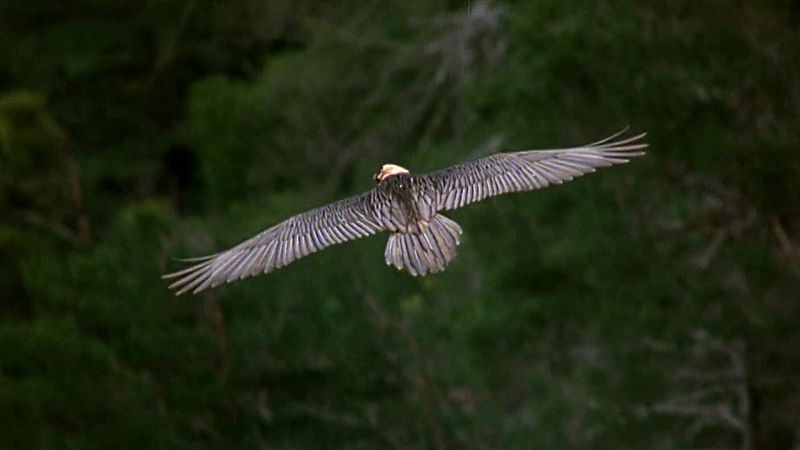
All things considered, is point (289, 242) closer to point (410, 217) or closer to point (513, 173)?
point (410, 217)

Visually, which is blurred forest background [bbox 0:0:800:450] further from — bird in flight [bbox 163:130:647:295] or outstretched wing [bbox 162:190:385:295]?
outstretched wing [bbox 162:190:385:295]

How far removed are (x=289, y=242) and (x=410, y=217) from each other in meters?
0.53

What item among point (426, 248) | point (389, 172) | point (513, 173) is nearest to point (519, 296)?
point (389, 172)

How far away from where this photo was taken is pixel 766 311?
14.2 metres

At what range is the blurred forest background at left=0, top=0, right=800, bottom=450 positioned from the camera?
14.1 m

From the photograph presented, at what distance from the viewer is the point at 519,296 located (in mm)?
15781

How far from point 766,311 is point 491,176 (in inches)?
202

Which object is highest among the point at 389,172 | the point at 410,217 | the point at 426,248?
the point at 389,172

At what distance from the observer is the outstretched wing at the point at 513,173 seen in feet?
30.4

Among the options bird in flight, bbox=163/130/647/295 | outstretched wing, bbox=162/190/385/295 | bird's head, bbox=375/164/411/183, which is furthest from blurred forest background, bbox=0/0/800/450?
outstretched wing, bbox=162/190/385/295

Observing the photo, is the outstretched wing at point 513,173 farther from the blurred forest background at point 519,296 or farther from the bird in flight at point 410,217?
the blurred forest background at point 519,296

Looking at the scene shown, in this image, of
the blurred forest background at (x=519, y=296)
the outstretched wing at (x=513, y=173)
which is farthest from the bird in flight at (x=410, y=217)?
the blurred forest background at (x=519, y=296)

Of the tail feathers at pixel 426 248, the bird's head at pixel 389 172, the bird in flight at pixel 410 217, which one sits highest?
the bird's head at pixel 389 172

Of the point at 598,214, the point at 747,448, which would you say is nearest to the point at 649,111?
the point at 598,214
